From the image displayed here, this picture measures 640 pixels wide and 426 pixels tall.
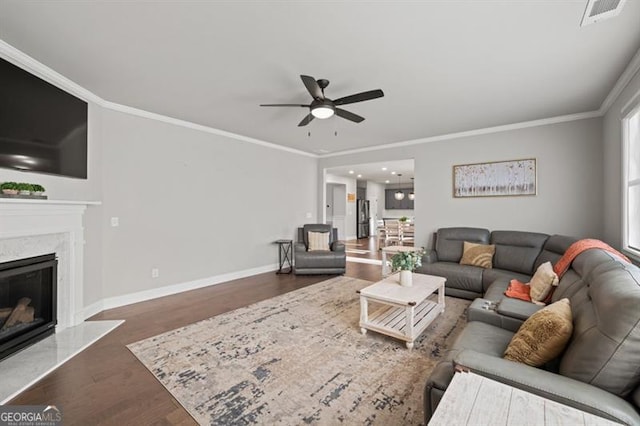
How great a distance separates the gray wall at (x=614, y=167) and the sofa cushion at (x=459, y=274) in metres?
1.52

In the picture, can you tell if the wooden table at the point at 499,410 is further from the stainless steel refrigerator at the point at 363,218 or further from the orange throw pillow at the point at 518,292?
the stainless steel refrigerator at the point at 363,218

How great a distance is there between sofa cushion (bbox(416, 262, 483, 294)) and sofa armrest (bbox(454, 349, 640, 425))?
2.80 meters

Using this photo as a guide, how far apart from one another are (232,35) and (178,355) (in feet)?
8.95

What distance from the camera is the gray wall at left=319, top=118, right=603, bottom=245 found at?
3928 mm

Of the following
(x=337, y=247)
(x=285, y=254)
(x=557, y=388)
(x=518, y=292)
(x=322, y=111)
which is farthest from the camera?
(x=285, y=254)

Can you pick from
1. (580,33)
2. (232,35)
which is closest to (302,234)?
(232,35)

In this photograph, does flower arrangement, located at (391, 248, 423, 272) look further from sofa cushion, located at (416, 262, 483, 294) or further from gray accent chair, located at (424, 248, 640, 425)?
gray accent chair, located at (424, 248, 640, 425)

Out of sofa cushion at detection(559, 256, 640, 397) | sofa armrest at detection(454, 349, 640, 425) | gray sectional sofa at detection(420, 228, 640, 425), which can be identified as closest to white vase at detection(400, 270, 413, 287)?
gray sectional sofa at detection(420, 228, 640, 425)

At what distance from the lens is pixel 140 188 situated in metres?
3.86

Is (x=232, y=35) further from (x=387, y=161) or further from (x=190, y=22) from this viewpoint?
(x=387, y=161)

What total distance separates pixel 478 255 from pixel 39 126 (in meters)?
5.53

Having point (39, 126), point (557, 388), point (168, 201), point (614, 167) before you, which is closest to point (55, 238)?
point (39, 126)

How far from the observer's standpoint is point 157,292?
3998mm
